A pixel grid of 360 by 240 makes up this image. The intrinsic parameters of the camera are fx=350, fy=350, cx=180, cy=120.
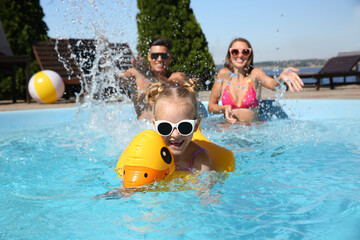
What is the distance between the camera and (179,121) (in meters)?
2.41

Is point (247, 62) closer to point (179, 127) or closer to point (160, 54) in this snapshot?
point (160, 54)

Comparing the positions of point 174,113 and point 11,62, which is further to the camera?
point 11,62

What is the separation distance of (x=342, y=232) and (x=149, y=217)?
1.02m

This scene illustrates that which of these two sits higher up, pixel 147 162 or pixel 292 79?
pixel 292 79

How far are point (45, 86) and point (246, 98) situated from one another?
5654 mm

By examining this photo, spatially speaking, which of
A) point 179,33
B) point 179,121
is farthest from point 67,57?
point 179,121

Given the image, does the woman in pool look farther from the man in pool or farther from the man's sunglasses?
the man's sunglasses

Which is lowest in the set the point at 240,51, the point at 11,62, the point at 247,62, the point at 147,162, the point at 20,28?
the point at 147,162

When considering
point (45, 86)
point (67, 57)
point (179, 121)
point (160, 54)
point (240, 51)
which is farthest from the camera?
point (67, 57)

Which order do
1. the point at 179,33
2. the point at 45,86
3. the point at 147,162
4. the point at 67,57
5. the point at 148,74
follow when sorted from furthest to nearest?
the point at 179,33 → the point at 67,57 → the point at 45,86 → the point at 148,74 → the point at 147,162

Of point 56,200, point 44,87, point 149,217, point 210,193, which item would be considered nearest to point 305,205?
point 210,193

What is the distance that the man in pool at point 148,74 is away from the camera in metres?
5.00

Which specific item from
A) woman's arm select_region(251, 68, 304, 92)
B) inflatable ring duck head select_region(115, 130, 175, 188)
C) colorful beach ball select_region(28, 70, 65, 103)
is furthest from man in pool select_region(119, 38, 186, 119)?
colorful beach ball select_region(28, 70, 65, 103)

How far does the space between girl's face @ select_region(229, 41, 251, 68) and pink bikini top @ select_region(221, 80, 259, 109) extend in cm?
30
